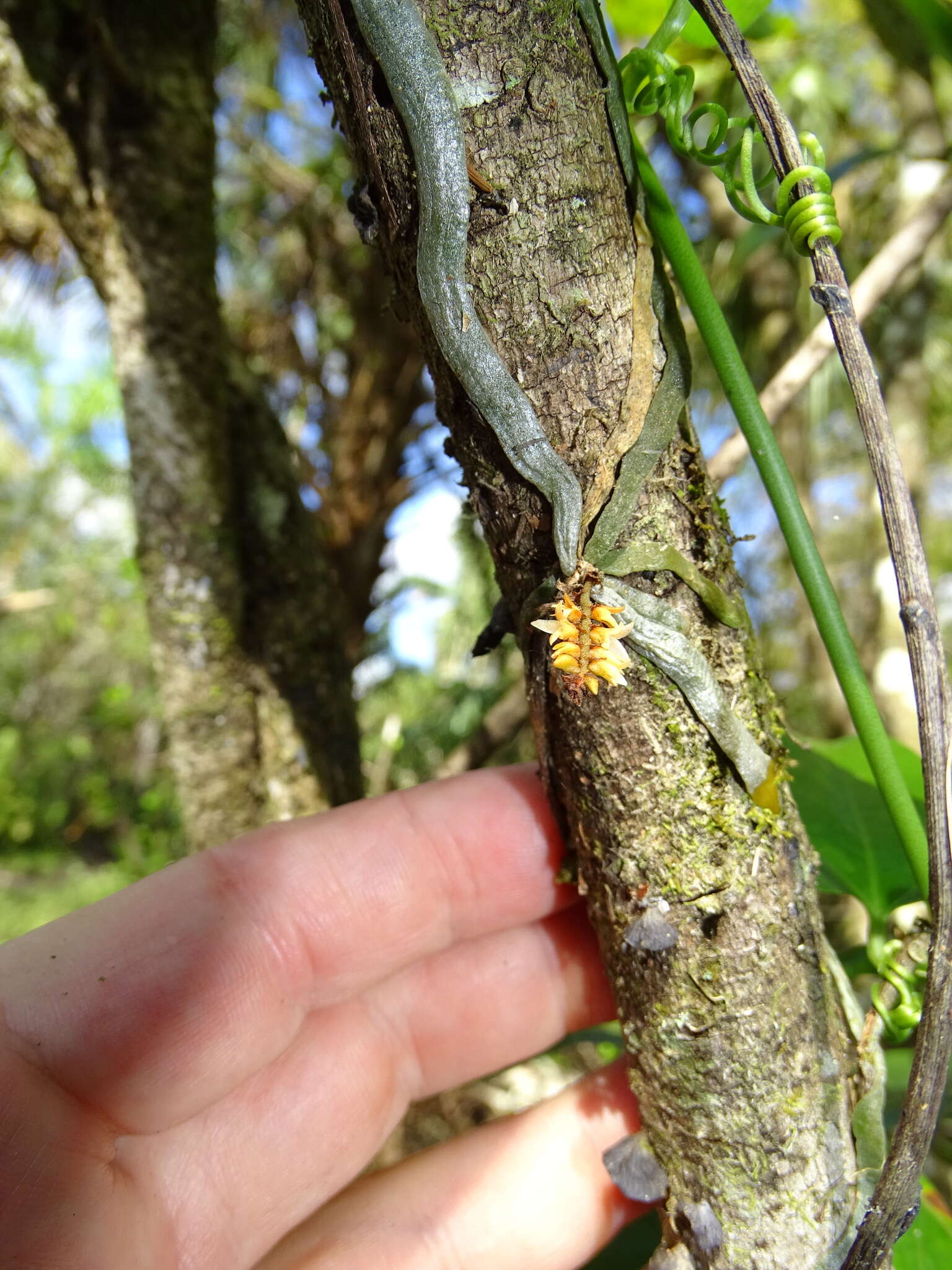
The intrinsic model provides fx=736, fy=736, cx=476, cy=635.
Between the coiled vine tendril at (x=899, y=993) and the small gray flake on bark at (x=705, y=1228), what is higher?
the coiled vine tendril at (x=899, y=993)

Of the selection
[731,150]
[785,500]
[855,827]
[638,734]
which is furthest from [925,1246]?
[731,150]

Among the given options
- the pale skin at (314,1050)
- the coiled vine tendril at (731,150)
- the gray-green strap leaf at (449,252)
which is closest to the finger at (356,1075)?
the pale skin at (314,1050)

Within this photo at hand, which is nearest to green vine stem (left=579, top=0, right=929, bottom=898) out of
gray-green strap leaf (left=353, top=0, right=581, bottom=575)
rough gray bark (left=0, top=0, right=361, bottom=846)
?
gray-green strap leaf (left=353, top=0, right=581, bottom=575)

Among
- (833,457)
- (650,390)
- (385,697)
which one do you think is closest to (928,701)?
(650,390)

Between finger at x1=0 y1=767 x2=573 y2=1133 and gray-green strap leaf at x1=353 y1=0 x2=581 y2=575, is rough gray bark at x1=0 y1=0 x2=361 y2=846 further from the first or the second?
gray-green strap leaf at x1=353 y1=0 x2=581 y2=575

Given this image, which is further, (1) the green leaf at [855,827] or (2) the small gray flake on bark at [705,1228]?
(1) the green leaf at [855,827]

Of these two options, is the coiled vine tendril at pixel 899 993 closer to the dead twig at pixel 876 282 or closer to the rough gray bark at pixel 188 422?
the dead twig at pixel 876 282
